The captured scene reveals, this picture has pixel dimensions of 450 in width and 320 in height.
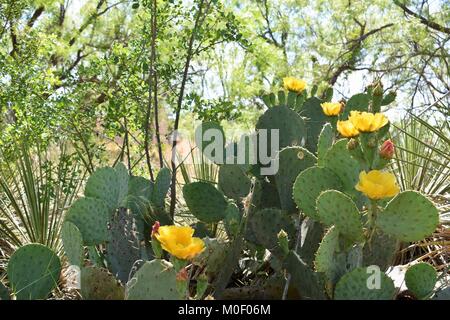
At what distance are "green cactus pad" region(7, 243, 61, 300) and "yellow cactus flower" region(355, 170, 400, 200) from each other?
643 mm

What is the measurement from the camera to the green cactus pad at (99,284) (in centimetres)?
127

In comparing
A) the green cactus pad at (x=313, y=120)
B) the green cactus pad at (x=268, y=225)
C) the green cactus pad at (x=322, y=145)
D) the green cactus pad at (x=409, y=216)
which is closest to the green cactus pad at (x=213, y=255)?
the green cactus pad at (x=268, y=225)

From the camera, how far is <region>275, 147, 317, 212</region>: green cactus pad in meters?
1.58

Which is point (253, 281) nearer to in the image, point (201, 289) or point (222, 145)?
point (222, 145)

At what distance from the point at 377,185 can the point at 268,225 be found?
0.40 meters

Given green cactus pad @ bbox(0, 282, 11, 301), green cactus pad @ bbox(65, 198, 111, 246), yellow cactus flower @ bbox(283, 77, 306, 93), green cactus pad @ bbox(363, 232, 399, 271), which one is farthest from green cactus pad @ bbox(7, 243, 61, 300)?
yellow cactus flower @ bbox(283, 77, 306, 93)

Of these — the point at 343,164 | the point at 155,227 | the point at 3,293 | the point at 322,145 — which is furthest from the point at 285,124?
the point at 3,293

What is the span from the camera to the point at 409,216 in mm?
1271

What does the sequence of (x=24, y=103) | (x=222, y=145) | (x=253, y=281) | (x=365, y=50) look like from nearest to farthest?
(x=253, y=281), (x=222, y=145), (x=24, y=103), (x=365, y=50)

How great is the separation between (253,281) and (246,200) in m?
0.22

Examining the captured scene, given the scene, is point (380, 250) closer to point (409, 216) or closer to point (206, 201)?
point (409, 216)

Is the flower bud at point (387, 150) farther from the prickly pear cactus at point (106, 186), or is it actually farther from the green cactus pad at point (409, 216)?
the prickly pear cactus at point (106, 186)
